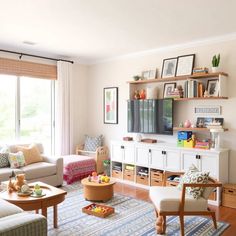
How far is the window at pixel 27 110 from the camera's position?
5066 millimetres

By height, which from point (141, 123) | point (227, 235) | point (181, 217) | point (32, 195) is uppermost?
point (141, 123)

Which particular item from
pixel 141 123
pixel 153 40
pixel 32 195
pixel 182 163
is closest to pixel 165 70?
pixel 153 40

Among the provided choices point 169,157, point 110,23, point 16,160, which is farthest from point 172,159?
point 16,160

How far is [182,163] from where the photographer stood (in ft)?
14.0

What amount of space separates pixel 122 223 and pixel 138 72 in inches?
119

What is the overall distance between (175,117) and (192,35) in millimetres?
1429

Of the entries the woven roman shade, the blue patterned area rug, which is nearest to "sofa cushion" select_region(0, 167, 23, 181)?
the blue patterned area rug

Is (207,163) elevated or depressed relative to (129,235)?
elevated

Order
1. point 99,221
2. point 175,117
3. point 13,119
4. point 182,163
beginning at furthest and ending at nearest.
Answer: 1. point 13,119
2. point 175,117
3. point 182,163
4. point 99,221

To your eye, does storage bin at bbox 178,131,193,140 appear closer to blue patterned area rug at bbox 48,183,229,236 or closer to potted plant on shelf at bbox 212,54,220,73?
potted plant on shelf at bbox 212,54,220,73

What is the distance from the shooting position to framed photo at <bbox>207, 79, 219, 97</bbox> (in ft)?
13.6

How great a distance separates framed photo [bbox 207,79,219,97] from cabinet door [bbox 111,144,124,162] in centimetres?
192

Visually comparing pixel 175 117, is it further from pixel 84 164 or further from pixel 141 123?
pixel 84 164

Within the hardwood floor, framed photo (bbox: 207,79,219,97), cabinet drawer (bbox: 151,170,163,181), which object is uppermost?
framed photo (bbox: 207,79,219,97)
